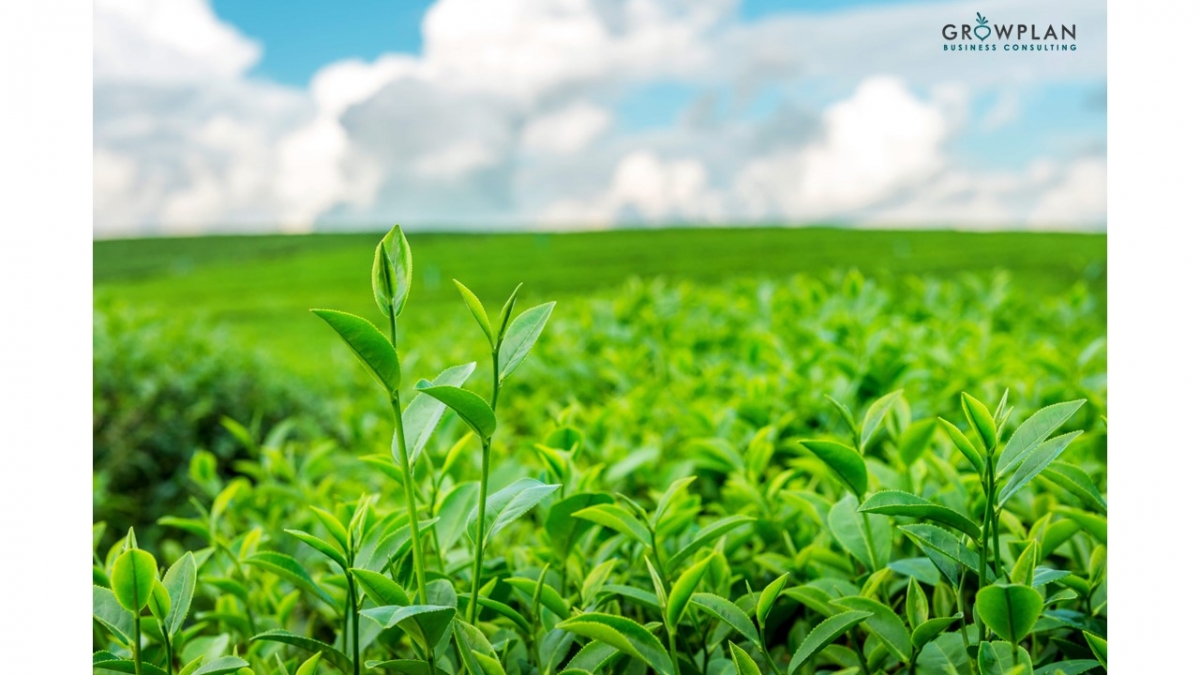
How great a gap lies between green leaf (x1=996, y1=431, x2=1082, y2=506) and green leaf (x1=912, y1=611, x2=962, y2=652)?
106mm

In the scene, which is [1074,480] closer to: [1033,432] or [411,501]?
[1033,432]

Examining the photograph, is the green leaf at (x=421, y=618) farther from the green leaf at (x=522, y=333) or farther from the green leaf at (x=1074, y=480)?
the green leaf at (x=1074, y=480)

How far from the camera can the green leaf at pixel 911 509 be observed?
69cm

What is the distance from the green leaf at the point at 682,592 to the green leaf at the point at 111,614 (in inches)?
17.8

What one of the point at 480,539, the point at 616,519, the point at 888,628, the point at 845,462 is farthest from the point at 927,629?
the point at 480,539

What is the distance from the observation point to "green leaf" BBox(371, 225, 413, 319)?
70cm

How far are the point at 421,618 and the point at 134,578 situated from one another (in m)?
0.25

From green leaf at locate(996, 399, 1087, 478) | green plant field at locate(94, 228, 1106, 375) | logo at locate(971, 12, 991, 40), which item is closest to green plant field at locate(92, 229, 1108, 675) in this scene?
green leaf at locate(996, 399, 1087, 478)

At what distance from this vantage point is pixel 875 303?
2.61m

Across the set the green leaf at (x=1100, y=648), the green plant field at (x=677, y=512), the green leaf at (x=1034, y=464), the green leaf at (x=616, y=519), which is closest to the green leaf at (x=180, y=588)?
the green plant field at (x=677, y=512)

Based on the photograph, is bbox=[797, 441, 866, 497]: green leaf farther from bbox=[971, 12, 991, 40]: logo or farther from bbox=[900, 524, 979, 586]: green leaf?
bbox=[971, 12, 991, 40]: logo

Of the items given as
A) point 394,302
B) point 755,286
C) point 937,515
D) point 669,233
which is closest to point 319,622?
point 394,302
